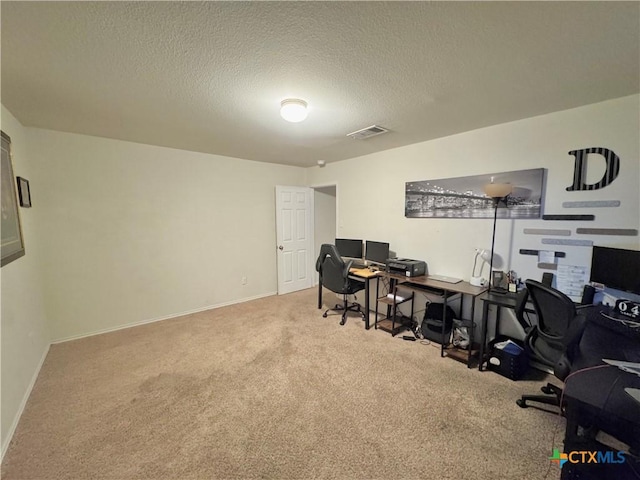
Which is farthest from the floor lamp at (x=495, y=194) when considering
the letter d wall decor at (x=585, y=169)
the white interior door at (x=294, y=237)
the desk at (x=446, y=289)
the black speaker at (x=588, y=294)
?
the white interior door at (x=294, y=237)

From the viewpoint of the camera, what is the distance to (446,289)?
263 centimetres

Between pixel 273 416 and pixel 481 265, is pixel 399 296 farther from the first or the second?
pixel 273 416

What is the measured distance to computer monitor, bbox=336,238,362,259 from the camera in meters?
4.02

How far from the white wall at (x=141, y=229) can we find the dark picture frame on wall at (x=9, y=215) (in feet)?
2.41

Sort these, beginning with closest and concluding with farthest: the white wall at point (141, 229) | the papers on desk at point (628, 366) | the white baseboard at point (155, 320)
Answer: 1. the papers on desk at point (628, 366)
2. the white wall at point (141, 229)
3. the white baseboard at point (155, 320)

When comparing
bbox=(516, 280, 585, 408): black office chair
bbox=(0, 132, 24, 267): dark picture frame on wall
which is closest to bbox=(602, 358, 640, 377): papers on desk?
bbox=(516, 280, 585, 408): black office chair

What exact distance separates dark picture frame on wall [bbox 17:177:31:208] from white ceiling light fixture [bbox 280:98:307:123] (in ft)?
8.49

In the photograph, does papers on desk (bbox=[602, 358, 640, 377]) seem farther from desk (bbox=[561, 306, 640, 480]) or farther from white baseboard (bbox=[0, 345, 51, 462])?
white baseboard (bbox=[0, 345, 51, 462])

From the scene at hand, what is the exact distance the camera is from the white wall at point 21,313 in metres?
1.78

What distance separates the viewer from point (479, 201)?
2801 millimetres

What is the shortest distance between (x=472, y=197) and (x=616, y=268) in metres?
1.29

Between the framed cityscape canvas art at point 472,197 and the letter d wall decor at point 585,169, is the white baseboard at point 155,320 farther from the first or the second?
the letter d wall decor at point 585,169

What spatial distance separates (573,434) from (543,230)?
1.73m

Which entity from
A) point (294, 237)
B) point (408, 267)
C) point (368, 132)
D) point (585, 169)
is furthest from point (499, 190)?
point (294, 237)
